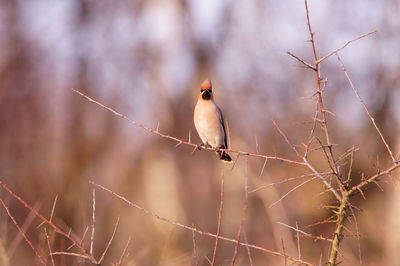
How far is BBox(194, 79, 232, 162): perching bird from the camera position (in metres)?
5.88

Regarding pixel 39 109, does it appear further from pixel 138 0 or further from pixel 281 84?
pixel 281 84

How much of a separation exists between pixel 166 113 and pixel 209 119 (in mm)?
8023

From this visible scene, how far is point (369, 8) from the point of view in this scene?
43.4ft

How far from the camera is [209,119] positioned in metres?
6.00

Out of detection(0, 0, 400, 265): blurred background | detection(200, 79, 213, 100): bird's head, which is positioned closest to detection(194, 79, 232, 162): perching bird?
detection(200, 79, 213, 100): bird's head

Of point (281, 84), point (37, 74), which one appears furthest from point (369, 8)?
point (37, 74)

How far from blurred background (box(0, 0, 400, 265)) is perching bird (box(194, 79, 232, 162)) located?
16.9 ft

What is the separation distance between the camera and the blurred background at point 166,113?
41.3 feet

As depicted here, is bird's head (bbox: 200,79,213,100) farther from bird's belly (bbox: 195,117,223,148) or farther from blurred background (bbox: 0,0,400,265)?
blurred background (bbox: 0,0,400,265)

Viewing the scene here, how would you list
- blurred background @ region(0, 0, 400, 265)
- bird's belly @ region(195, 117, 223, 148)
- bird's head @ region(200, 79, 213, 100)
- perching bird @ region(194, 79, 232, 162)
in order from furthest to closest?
blurred background @ region(0, 0, 400, 265) < bird's belly @ region(195, 117, 223, 148) < perching bird @ region(194, 79, 232, 162) < bird's head @ region(200, 79, 213, 100)

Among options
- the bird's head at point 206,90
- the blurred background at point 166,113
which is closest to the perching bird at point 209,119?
the bird's head at point 206,90

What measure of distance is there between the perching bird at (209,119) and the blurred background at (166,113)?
5148mm

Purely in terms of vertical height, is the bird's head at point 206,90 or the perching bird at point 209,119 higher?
the bird's head at point 206,90

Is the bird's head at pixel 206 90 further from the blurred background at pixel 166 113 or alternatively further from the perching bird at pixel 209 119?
the blurred background at pixel 166 113
